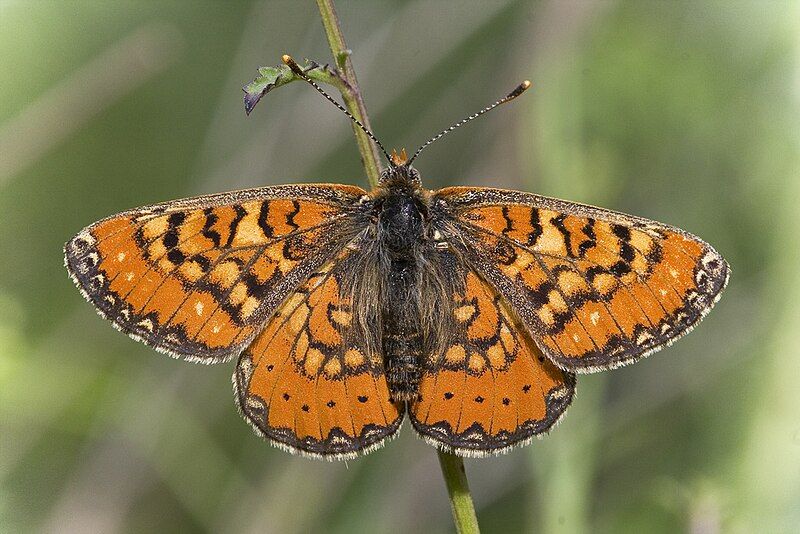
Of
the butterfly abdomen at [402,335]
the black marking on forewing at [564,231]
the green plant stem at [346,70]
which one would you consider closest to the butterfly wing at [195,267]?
the butterfly abdomen at [402,335]

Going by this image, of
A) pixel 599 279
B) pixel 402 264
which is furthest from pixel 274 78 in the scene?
pixel 599 279

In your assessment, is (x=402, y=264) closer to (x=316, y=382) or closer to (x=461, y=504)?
(x=316, y=382)

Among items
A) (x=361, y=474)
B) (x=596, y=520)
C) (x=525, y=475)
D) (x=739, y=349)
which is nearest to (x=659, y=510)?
(x=596, y=520)

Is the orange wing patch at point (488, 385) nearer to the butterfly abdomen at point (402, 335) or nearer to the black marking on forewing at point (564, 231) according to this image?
the butterfly abdomen at point (402, 335)

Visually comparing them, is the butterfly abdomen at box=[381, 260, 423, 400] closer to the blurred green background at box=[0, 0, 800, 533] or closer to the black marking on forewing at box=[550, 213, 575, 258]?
the black marking on forewing at box=[550, 213, 575, 258]

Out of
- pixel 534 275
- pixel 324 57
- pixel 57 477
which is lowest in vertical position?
pixel 57 477

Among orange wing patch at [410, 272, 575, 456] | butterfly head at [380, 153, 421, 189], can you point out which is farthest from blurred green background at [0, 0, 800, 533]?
butterfly head at [380, 153, 421, 189]

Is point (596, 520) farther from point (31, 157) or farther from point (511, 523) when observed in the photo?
point (31, 157)
